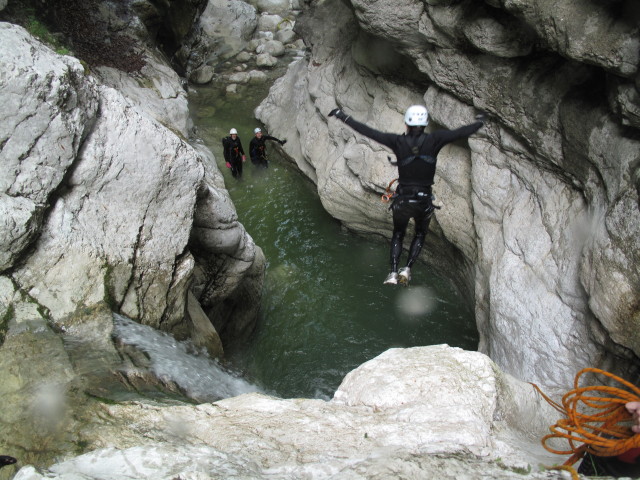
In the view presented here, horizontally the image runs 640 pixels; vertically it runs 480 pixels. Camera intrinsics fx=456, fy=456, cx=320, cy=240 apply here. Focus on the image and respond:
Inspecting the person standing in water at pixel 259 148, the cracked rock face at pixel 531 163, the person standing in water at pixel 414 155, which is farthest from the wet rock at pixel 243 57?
the person standing in water at pixel 414 155

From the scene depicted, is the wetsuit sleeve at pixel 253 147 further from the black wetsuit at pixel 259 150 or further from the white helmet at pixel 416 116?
the white helmet at pixel 416 116

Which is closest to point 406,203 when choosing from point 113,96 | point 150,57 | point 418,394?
point 418,394

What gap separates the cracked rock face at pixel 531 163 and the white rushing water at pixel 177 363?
13.7ft


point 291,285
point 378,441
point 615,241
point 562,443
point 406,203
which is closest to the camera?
point 378,441

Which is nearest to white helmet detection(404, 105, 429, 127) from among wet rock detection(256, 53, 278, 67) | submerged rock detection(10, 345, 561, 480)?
submerged rock detection(10, 345, 561, 480)

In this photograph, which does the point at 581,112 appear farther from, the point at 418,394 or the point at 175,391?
the point at 175,391

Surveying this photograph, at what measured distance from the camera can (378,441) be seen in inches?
136

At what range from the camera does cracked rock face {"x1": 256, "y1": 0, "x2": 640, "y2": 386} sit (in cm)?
509

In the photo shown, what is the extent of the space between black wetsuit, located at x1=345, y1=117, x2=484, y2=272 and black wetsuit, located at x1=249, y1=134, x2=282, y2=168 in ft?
25.6

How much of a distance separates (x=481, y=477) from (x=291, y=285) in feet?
24.9

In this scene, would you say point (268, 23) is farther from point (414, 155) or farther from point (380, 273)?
point (414, 155)

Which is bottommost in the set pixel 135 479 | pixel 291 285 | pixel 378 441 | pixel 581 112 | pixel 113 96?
pixel 291 285

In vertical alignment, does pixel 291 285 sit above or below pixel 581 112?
below

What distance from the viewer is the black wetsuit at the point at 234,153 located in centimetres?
1341
